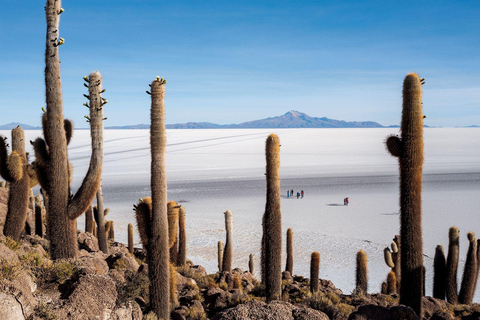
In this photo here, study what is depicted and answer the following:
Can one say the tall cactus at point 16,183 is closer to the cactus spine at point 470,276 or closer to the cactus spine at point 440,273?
the cactus spine at point 440,273

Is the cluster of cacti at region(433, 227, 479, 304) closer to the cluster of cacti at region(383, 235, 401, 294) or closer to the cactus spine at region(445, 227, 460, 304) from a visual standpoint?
the cactus spine at region(445, 227, 460, 304)

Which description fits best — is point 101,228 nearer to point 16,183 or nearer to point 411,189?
point 16,183

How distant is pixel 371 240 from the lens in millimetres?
23219

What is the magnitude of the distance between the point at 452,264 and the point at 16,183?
1445 cm

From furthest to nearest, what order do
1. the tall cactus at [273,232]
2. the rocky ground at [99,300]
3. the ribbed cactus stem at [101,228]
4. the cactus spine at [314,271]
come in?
1. the ribbed cactus stem at [101,228]
2. the cactus spine at [314,271]
3. the tall cactus at [273,232]
4. the rocky ground at [99,300]

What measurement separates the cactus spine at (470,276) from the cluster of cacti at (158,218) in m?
10.7

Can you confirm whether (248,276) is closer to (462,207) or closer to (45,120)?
(45,120)

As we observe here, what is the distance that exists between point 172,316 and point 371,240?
16.0m

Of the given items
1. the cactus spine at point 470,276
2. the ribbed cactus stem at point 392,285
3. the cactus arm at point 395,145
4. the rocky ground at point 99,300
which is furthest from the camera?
the ribbed cactus stem at point 392,285

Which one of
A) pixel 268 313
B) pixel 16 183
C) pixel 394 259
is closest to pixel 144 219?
pixel 268 313

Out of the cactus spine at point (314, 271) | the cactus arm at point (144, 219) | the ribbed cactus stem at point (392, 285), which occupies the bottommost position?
the ribbed cactus stem at point (392, 285)

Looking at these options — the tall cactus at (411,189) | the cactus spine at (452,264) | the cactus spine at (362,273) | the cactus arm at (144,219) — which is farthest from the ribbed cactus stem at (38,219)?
the cactus spine at (452,264)

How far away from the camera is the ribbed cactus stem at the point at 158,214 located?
9594 millimetres

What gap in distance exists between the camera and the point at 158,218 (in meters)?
9.68
